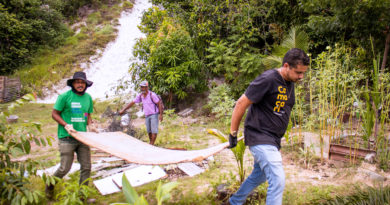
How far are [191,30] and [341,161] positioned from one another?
Answer: 22.0 feet

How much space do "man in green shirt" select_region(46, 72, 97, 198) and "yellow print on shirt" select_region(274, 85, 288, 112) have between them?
193 cm

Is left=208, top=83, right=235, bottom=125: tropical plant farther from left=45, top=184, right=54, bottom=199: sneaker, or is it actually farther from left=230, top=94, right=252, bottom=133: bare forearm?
left=230, top=94, right=252, bottom=133: bare forearm

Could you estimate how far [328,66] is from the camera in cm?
352

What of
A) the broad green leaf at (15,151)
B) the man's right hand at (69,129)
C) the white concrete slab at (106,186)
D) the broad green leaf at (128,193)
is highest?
the man's right hand at (69,129)

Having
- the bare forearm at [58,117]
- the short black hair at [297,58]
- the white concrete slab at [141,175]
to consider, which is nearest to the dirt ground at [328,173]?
the white concrete slab at [141,175]

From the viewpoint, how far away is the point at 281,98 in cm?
197

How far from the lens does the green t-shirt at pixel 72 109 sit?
8.70 feet

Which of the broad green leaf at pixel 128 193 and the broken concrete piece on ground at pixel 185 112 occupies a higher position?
the broad green leaf at pixel 128 193

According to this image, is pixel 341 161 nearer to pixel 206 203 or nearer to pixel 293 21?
pixel 206 203

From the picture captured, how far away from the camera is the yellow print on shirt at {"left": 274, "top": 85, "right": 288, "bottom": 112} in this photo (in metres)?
1.95

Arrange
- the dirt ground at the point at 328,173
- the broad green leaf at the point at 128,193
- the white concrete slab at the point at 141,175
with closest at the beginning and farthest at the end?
1. the broad green leaf at the point at 128,193
2. the dirt ground at the point at 328,173
3. the white concrete slab at the point at 141,175

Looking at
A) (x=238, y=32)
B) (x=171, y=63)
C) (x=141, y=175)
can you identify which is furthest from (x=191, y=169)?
(x=238, y=32)

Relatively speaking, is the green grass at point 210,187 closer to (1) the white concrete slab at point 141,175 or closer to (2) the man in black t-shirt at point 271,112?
(1) the white concrete slab at point 141,175

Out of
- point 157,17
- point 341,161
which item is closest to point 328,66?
point 341,161
